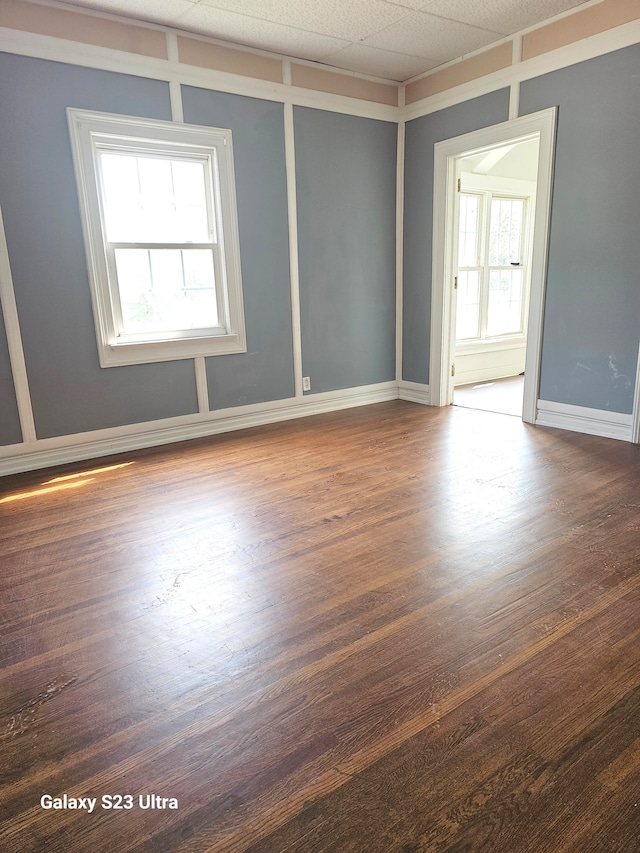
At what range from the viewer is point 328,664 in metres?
1.78

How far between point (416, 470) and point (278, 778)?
239 cm

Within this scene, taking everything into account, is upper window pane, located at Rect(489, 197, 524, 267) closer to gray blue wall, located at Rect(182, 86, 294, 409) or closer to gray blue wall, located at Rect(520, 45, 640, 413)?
gray blue wall, located at Rect(520, 45, 640, 413)

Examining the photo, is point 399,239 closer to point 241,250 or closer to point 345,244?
point 345,244

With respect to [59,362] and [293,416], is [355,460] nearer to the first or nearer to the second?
[293,416]

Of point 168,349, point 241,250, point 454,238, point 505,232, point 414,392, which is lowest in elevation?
point 414,392

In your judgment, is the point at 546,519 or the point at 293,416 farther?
the point at 293,416

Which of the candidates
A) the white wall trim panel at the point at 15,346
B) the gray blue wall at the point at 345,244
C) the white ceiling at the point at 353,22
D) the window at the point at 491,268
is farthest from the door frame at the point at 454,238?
the white wall trim panel at the point at 15,346

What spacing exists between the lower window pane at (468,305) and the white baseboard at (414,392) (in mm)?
1187

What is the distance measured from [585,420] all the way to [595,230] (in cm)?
139

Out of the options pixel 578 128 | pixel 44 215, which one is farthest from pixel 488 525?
pixel 44 215

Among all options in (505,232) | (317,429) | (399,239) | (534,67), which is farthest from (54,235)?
(505,232)

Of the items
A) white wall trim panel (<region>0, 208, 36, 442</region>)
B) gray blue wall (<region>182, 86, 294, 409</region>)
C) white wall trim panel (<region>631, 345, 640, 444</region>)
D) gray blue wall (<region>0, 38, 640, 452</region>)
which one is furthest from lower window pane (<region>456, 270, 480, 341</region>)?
white wall trim panel (<region>0, 208, 36, 442</region>)

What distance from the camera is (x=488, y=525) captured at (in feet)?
8.95

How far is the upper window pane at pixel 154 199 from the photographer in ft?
12.8
